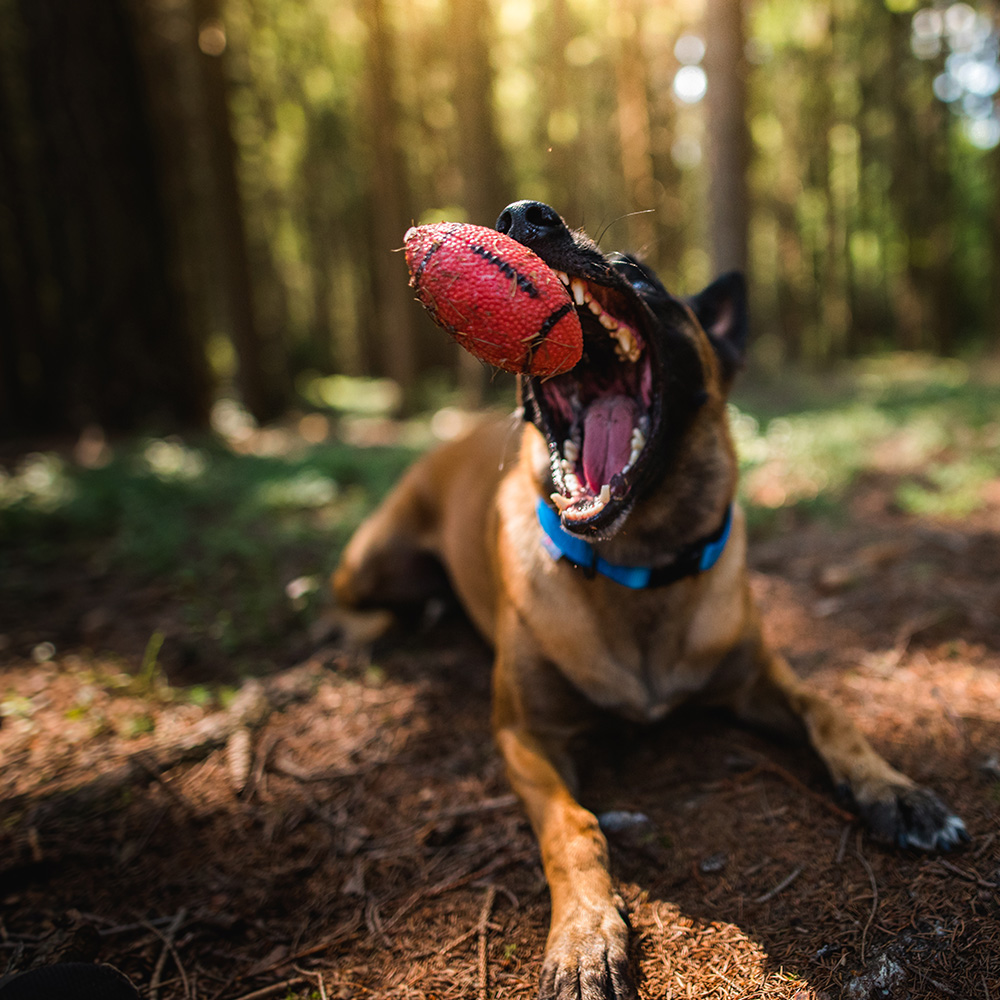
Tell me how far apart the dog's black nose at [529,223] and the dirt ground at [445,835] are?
5.78 ft

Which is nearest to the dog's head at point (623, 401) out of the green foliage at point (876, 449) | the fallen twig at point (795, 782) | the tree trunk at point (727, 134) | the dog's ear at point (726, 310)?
the dog's ear at point (726, 310)

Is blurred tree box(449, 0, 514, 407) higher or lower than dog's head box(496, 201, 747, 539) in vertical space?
higher

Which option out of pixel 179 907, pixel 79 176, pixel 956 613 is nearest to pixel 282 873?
pixel 179 907

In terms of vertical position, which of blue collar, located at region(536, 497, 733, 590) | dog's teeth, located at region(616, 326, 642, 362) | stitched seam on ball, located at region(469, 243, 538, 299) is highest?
stitched seam on ball, located at region(469, 243, 538, 299)

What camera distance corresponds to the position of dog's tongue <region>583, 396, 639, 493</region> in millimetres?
2410

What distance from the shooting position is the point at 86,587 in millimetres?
4523

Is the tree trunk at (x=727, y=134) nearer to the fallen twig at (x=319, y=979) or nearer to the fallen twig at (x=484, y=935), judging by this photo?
the fallen twig at (x=484, y=935)

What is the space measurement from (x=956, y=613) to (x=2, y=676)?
444cm

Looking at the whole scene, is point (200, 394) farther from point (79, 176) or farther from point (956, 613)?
point (956, 613)

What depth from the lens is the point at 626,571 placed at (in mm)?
2281

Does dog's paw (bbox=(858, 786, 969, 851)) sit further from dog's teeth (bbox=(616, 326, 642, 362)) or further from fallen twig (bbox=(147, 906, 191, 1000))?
fallen twig (bbox=(147, 906, 191, 1000))

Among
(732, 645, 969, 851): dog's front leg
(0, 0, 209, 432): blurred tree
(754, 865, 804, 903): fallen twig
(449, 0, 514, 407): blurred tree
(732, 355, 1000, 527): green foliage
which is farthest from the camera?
(449, 0, 514, 407): blurred tree

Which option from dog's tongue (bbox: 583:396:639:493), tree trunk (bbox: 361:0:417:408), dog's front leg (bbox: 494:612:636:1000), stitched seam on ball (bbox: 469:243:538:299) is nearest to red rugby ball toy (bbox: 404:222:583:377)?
stitched seam on ball (bbox: 469:243:538:299)

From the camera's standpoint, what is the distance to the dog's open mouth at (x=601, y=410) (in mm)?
2131
